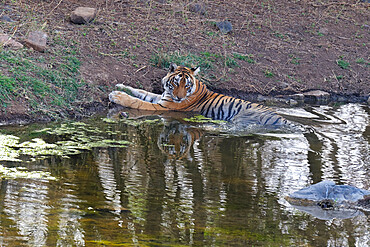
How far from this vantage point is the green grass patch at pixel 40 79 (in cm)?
640

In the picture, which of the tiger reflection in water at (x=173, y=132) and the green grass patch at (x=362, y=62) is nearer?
the tiger reflection in water at (x=173, y=132)

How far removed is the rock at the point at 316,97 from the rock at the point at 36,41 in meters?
4.64

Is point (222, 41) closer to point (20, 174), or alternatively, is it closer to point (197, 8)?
point (197, 8)

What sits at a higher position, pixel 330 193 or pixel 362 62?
pixel 362 62

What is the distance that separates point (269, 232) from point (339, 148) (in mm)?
2795

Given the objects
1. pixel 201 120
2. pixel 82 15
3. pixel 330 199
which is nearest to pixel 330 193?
pixel 330 199

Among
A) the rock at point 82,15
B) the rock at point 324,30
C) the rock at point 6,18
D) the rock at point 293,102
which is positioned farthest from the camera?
the rock at point 324,30

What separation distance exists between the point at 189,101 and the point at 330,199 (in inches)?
165

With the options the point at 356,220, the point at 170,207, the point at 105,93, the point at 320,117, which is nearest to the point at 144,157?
the point at 170,207

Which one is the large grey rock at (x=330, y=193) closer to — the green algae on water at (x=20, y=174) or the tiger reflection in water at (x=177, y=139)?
the tiger reflection in water at (x=177, y=139)

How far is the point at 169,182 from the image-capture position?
4145mm

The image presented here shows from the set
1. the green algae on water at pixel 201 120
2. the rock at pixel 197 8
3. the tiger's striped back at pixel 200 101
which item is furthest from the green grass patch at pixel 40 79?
the rock at pixel 197 8

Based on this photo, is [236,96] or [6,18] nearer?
[6,18]

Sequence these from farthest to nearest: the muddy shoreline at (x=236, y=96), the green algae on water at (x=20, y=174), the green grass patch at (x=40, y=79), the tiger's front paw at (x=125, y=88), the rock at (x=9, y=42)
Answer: the tiger's front paw at (x=125, y=88) < the rock at (x=9, y=42) < the green grass patch at (x=40, y=79) < the muddy shoreline at (x=236, y=96) < the green algae on water at (x=20, y=174)
